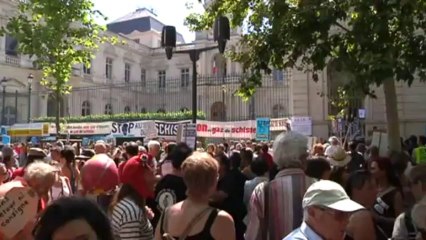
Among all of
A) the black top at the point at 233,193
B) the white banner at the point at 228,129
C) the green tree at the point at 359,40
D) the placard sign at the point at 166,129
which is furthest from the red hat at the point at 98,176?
the white banner at the point at 228,129

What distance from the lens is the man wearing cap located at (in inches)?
122

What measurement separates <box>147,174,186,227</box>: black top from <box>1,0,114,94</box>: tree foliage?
10.3 metres

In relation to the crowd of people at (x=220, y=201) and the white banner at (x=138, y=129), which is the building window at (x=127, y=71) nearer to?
the white banner at (x=138, y=129)

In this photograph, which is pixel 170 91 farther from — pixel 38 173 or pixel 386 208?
pixel 38 173

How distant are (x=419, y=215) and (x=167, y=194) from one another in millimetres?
2604

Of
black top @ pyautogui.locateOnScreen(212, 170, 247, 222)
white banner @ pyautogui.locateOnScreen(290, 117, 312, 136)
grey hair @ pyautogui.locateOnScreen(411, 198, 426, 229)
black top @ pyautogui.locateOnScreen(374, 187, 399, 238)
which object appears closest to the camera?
grey hair @ pyautogui.locateOnScreen(411, 198, 426, 229)

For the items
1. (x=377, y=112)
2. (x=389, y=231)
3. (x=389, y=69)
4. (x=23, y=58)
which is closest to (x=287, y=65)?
(x=389, y=69)

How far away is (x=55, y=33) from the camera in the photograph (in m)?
15.1

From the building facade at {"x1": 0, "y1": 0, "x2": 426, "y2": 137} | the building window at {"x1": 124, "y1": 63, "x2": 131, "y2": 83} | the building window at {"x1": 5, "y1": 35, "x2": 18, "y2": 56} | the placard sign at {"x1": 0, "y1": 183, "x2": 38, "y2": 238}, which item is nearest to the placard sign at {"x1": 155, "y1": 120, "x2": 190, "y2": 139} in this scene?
the building facade at {"x1": 0, "y1": 0, "x2": 426, "y2": 137}

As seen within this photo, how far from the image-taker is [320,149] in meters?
11.5

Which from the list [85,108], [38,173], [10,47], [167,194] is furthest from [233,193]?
[85,108]

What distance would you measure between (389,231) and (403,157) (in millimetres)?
2397

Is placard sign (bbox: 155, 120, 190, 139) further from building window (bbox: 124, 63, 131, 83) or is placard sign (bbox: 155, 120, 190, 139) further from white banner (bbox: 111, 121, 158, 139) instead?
building window (bbox: 124, 63, 131, 83)

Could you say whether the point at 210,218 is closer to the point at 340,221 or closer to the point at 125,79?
the point at 340,221
